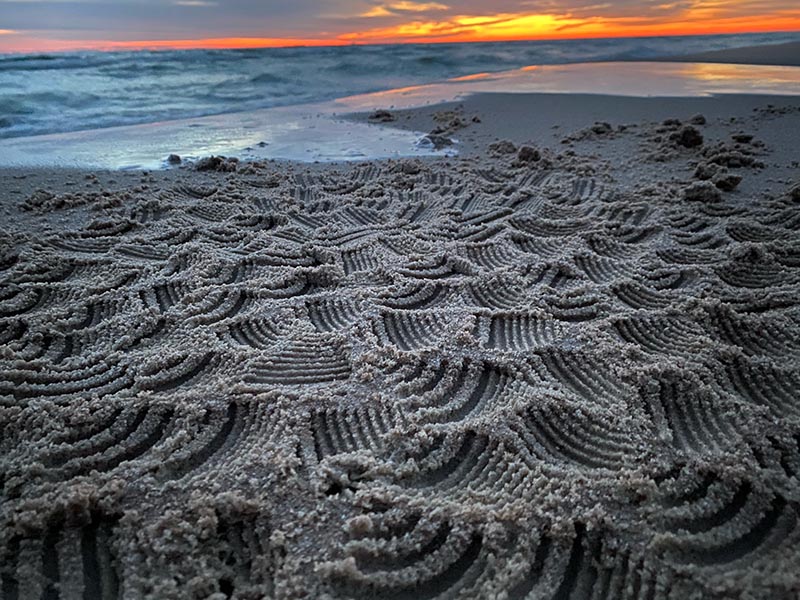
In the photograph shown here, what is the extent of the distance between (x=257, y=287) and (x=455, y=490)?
1.19m

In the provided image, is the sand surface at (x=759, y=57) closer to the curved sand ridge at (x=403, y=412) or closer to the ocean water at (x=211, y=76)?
the ocean water at (x=211, y=76)

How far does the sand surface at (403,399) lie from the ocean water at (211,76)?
3.57m

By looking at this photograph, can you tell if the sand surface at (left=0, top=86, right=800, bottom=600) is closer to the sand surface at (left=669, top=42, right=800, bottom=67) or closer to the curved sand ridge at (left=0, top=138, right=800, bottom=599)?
the curved sand ridge at (left=0, top=138, right=800, bottom=599)

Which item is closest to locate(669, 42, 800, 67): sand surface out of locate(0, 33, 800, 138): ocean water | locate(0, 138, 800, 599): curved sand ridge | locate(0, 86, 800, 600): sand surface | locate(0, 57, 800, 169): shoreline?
locate(0, 57, 800, 169): shoreline

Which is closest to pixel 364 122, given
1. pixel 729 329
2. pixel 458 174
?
pixel 458 174

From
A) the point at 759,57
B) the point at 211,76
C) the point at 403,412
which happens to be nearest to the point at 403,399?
the point at 403,412

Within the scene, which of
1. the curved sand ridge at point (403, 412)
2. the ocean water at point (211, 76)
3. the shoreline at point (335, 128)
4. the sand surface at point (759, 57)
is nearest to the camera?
the curved sand ridge at point (403, 412)

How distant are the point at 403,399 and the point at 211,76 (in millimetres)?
9285

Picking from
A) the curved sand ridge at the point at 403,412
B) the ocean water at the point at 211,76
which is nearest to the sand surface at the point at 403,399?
the curved sand ridge at the point at 403,412

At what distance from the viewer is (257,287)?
2.11m

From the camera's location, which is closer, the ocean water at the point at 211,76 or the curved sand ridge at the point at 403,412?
the curved sand ridge at the point at 403,412

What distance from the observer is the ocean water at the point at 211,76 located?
19.4 ft

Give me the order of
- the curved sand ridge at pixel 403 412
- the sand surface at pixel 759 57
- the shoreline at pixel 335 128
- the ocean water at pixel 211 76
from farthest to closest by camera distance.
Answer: the sand surface at pixel 759 57
the ocean water at pixel 211 76
the shoreline at pixel 335 128
the curved sand ridge at pixel 403 412

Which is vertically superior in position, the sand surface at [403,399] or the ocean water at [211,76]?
the ocean water at [211,76]
